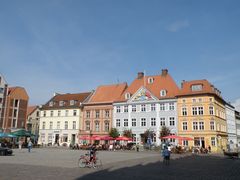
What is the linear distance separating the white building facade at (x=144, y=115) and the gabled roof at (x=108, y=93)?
2.83 m

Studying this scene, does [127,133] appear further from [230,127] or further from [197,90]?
[230,127]

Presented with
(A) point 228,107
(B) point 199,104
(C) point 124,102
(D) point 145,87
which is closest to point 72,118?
(C) point 124,102

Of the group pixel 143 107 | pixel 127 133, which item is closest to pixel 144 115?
pixel 143 107

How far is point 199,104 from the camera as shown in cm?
5488

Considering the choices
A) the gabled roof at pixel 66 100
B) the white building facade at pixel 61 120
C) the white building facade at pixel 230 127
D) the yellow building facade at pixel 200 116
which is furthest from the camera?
the gabled roof at pixel 66 100

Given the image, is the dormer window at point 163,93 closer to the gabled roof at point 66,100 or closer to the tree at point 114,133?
the tree at point 114,133

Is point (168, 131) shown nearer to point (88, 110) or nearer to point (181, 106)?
point (181, 106)

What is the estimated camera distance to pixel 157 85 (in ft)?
204

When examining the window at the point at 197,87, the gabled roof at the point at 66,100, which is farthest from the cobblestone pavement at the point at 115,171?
the gabled roof at the point at 66,100

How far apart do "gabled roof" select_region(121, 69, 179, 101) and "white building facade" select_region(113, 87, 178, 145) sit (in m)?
1.57

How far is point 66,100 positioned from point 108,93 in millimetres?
12213

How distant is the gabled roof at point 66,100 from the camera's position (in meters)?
70.8

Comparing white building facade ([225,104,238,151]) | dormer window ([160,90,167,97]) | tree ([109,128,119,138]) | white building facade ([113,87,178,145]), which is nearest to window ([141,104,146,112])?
white building facade ([113,87,178,145])

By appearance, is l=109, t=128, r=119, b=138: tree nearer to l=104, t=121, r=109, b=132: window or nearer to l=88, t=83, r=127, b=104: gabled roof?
l=104, t=121, r=109, b=132: window
